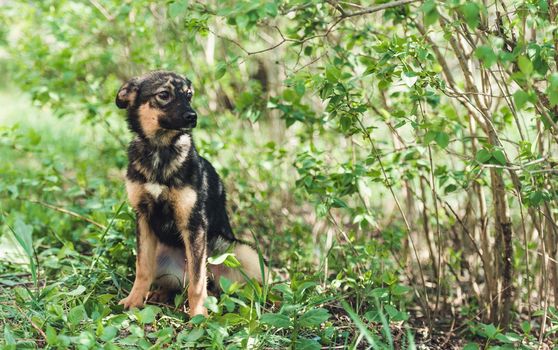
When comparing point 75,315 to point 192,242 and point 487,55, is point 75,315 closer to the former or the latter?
point 192,242

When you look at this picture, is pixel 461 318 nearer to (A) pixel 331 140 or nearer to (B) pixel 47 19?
(A) pixel 331 140

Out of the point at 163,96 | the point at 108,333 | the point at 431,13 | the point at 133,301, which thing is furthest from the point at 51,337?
the point at 431,13

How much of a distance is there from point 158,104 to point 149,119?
12cm

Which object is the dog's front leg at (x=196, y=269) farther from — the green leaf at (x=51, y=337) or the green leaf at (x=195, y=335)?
the green leaf at (x=51, y=337)

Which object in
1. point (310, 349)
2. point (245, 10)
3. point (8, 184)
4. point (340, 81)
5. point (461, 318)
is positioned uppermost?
point (245, 10)

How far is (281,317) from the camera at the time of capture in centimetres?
360

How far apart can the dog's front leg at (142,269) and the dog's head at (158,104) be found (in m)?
0.59

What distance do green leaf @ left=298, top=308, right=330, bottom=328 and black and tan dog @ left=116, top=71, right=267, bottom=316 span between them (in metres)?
0.42

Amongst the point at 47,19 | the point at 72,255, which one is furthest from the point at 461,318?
the point at 47,19

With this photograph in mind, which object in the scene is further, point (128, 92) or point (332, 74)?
point (128, 92)

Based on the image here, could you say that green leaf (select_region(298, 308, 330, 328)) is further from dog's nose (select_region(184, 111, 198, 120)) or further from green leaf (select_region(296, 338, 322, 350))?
dog's nose (select_region(184, 111, 198, 120))

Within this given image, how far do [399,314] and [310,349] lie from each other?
0.56 meters

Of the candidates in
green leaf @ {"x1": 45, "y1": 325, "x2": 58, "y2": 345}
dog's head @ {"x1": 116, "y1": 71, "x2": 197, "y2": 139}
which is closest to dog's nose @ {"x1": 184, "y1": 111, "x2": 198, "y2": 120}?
dog's head @ {"x1": 116, "y1": 71, "x2": 197, "y2": 139}

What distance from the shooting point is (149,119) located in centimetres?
430
